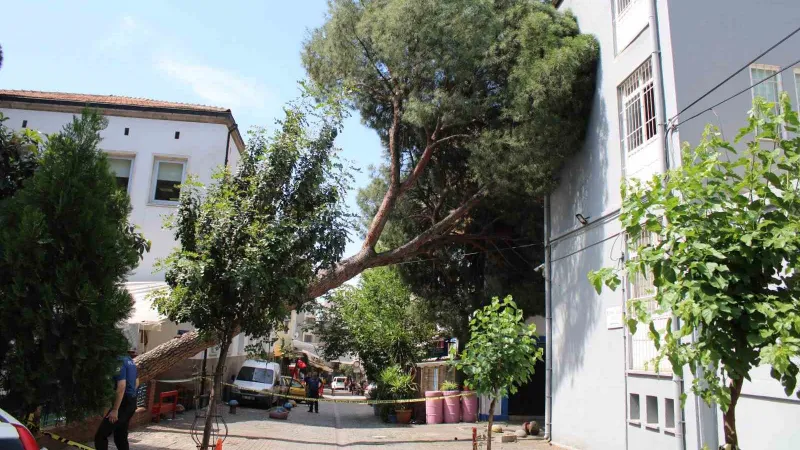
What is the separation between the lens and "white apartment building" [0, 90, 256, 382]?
1797 centimetres

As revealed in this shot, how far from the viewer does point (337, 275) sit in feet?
49.3

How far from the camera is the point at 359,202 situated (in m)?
19.6

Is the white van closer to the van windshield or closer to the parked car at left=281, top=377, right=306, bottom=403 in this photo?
the van windshield

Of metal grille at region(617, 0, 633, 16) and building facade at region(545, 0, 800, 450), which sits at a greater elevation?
metal grille at region(617, 0, 633, 16)

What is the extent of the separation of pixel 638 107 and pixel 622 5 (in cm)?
234

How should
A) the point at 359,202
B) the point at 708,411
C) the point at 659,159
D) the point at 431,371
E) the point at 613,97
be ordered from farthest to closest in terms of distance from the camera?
the point at 431,371 → the point at 359,202 → the point at 613,97 → the point at 659,159 → the point at 708,411

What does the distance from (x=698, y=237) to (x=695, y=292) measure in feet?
1.36

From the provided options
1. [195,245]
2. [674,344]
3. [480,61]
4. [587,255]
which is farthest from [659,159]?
[195,245]

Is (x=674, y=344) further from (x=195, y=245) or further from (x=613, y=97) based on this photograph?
(x=613, y=97)

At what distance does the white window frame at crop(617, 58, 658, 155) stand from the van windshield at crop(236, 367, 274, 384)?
57.1ft

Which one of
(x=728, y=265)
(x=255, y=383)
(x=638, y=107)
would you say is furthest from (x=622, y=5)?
(x=255, y=383)

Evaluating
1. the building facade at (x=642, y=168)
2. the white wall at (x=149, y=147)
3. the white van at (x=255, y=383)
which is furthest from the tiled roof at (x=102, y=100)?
the building facade at (x=642, y=168)

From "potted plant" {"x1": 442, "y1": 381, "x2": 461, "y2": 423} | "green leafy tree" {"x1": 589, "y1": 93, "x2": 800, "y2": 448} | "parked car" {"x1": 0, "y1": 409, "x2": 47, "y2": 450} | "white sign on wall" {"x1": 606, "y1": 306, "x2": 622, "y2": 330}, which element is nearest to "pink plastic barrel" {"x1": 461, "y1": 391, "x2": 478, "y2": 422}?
"potted plant" {"x1": 442, "y1": 381, "x2": 461, "y2": 423}

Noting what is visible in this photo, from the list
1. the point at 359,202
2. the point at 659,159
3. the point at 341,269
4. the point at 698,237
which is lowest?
the point at 698,237
